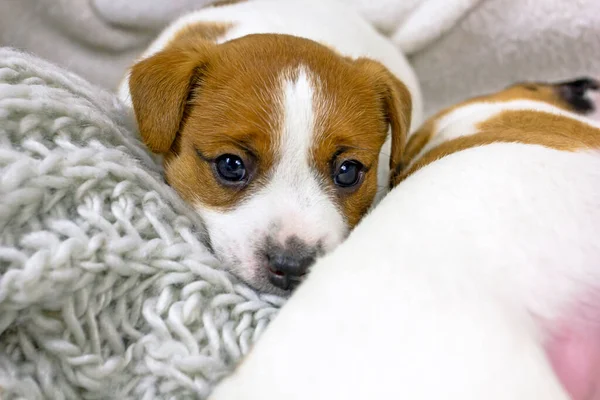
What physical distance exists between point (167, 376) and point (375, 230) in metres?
0.41

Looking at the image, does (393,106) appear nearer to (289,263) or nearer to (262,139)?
(262,139)

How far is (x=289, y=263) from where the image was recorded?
4.22 ft

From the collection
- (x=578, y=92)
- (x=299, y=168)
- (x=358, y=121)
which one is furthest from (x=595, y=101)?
(x=299, y=168)

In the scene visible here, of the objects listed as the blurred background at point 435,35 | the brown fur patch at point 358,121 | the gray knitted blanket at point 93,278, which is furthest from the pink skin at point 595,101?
the gray knitted blanket at point 93,278

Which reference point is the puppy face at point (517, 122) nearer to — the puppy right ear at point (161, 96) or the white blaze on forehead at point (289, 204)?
the white blaze on forehead at point (289, 204)

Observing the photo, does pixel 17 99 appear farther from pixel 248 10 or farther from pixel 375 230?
pixel 248 10

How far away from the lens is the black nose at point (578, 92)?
6.98ft

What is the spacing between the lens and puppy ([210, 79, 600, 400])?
82 cm

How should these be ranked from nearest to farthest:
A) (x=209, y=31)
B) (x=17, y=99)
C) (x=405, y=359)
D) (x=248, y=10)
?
(x=405, y=359) → (x=17, y=99) → (x=209, y=31) → (x=248, y=10)

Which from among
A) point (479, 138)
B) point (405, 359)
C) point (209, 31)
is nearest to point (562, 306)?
point (405, 359)

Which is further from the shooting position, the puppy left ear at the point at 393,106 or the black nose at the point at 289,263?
the puppy left ear at the point at 393,106

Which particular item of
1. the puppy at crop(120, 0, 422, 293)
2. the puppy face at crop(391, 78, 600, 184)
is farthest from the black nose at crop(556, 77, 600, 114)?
the puppy at crop(120, 0, 422, 293)

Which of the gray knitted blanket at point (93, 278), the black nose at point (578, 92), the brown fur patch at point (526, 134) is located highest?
the black nose at point (578, 92)

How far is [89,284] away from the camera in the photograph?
40.0 inches
